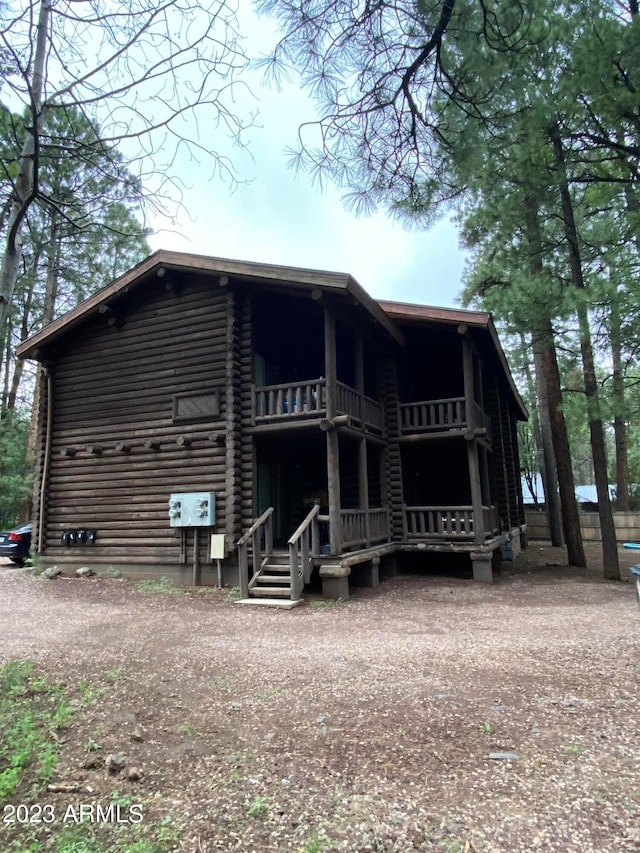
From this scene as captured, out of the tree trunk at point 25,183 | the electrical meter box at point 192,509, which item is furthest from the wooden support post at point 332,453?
the tree trunk at point 25,183

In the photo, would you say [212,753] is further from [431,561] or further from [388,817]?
[431,561]

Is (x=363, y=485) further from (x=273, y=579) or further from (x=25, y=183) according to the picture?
(x=25, y=183)

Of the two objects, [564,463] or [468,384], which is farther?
[564,463]

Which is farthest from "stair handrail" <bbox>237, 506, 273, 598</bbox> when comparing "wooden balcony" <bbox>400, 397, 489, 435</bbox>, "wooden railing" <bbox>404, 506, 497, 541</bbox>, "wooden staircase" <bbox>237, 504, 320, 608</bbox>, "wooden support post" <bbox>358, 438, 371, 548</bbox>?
"wooden balcony" <bbox>400, 397, 489, 435</bbox>

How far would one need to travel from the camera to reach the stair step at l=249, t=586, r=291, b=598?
952cm

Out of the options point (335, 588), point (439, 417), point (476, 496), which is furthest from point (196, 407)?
point (476, 496)

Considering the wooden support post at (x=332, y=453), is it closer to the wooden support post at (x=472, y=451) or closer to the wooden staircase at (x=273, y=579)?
the wooden staircase at (x=273, y=579)

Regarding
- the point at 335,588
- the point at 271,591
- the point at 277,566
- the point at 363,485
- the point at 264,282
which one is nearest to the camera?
the point at 271,591

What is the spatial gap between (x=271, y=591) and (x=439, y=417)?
5769 mm

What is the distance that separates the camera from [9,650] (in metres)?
6.18

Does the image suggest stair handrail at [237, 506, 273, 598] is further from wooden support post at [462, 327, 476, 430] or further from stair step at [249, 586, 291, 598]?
wooden support post at [462, 327, 476, 430]

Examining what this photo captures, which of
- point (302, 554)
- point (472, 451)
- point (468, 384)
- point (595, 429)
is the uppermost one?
point (468, 384)

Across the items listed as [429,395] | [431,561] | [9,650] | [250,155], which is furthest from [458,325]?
[9,650]

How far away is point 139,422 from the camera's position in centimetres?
1237
